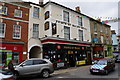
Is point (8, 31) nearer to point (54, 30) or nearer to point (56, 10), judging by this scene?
point (54, 30)

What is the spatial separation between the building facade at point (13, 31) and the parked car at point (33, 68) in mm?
5362

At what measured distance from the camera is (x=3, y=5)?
1409 centimetres

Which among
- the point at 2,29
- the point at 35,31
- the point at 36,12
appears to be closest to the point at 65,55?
the point at 35,31

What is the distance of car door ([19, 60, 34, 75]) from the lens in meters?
9.16

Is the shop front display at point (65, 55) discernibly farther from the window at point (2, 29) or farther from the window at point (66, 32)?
the window at point (2, 29)

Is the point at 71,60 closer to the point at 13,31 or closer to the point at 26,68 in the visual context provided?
the point at 13,31

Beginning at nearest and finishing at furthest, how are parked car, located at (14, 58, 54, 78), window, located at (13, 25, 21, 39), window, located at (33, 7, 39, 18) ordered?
parked car, located at (14, 58, 54, 78)
window, located at (13, 25, 21, 39)
window, located at (33, 7, 39, 18)

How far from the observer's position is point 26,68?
30.7 feet

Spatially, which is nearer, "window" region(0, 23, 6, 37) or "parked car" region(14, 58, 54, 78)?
"parked car" region(14, 58, 54, 78)

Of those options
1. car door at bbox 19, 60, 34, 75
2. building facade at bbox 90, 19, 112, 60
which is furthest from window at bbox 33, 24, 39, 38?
building facade at bbox 90, 19, 112, 60

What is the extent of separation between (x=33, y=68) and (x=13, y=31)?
284 inches

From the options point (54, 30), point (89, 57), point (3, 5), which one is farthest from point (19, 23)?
point (89, 57)

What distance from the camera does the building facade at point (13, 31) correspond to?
13.7 metres

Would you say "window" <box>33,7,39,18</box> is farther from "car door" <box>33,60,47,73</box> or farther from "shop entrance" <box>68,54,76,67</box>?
"car door" <box>33,60,47,73</box>
